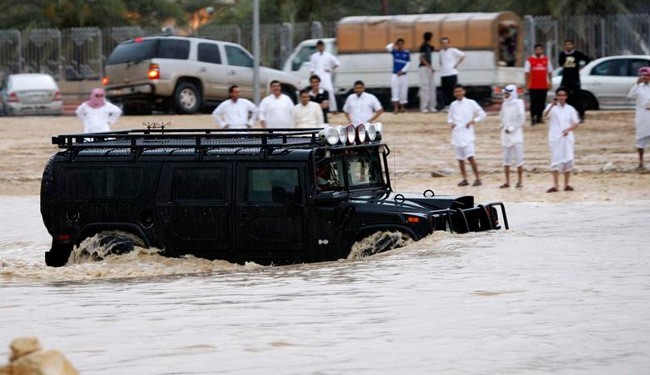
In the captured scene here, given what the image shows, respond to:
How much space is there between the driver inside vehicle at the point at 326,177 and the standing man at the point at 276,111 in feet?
27.9

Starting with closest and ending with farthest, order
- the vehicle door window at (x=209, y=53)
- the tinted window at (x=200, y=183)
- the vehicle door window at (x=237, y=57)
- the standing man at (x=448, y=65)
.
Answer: the tinted window at (x=200, y=183)
the standing man at (x=448, y=65)
the vehicle door window at (x=209, y=53)
the vehicle door window at (x=237, y=57)

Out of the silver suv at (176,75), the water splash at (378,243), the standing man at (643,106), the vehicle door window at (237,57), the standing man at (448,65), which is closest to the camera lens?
the water splash at (378,243)

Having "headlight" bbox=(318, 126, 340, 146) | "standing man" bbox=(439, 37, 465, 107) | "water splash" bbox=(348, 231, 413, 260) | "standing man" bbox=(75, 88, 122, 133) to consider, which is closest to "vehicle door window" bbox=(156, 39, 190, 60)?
"standing man" bbox=(439, 37, 465, 107)

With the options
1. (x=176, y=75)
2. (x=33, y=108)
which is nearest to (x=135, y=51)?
(x=176, y=75)

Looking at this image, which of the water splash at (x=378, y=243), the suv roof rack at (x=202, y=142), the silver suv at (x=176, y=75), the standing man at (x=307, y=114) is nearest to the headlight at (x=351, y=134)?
the suv roof rack at (x=202, y=142)

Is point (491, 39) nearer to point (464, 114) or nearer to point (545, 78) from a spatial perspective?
point (545, 78)

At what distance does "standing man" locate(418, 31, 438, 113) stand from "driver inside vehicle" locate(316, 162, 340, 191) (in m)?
20.6

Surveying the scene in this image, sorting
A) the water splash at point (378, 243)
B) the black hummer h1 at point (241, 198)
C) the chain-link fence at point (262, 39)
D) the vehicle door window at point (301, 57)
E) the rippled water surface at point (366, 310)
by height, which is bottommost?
the rippled water surface at point (366, 310)

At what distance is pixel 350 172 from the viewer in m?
16.4

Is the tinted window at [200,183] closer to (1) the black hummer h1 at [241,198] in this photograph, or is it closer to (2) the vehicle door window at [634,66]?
(1) the black hummer h1 at [241,198]

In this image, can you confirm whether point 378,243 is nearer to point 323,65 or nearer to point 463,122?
point 463,122

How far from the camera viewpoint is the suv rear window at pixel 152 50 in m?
37.6

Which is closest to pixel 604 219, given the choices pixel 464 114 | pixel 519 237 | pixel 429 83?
pixel 519 237

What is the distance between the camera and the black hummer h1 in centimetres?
1577
